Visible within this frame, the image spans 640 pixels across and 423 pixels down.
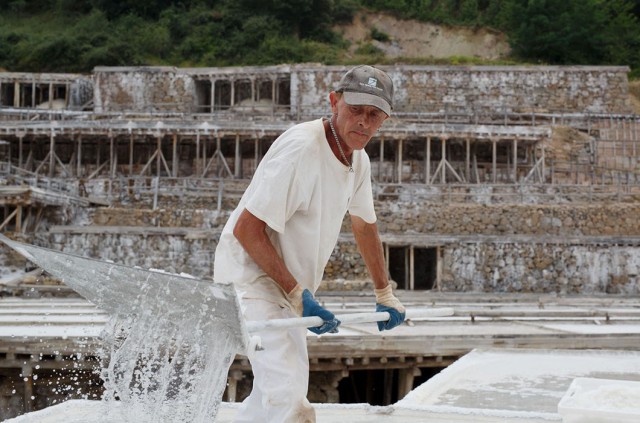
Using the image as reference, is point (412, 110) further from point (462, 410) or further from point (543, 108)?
point (462, 410)

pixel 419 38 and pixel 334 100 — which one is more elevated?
pixel 419 38

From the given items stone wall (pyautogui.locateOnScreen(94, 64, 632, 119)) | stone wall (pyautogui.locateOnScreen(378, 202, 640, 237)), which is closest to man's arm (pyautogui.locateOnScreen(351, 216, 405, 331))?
stone wall (pyautogui.locateOnScreen(378, 202, 640, 237))

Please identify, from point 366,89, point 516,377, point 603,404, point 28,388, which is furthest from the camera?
point 28,388

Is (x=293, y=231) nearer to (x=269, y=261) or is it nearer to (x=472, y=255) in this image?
(x=269, y=261)

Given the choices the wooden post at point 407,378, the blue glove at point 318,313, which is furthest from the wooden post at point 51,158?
the blue glove at point 318,313

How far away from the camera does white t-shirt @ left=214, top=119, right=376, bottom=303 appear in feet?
14.0

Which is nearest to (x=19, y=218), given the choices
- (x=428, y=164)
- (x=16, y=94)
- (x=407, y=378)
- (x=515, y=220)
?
(x=428, y=164)

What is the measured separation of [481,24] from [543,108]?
59.0 feet

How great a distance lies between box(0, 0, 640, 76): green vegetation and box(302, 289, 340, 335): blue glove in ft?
122

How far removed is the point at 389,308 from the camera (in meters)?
4.89

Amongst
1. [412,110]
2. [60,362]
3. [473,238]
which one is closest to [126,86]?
[412,110]

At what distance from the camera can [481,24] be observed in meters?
51.0

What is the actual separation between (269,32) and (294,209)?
41986 mm

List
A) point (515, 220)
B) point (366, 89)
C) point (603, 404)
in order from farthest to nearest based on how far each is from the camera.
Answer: point (515, 220), point (603, 404), point (366, 89)
